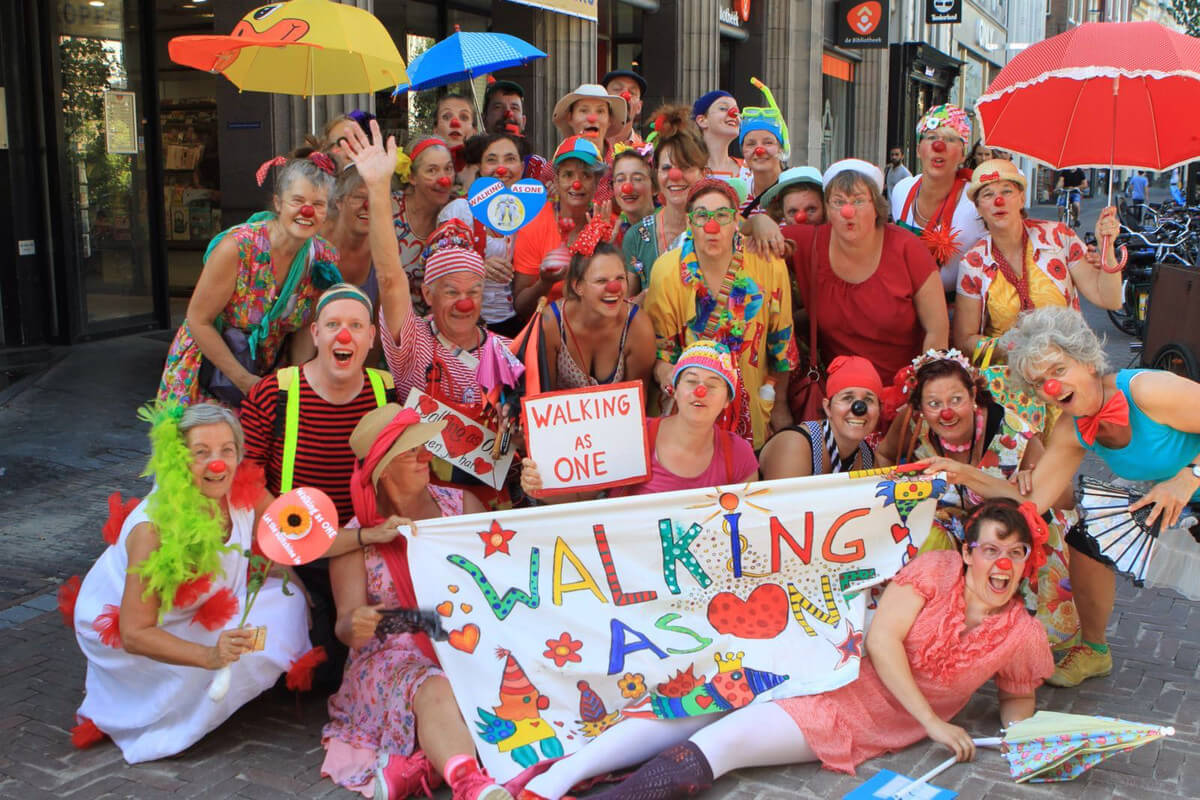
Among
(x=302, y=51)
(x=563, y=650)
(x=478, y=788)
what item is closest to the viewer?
(x=478, y=788)

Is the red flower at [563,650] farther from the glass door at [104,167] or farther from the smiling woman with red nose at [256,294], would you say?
the glass door at [104,167]

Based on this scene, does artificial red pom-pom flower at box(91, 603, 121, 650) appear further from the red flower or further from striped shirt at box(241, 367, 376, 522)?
the red flower

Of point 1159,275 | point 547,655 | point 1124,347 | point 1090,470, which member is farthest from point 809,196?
point 1124,347

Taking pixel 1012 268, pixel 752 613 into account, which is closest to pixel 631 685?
pixel 752 613

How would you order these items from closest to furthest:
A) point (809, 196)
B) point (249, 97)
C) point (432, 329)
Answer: point (432, 329)
point (809, 196)
point (249, 97)

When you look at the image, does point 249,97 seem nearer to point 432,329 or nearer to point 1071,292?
point 432,329

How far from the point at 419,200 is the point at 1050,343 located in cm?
298

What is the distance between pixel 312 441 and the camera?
13.9 ft

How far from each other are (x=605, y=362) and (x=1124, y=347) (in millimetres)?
10200

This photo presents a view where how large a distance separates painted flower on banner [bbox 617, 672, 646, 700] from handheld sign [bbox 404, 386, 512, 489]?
3.56 ft

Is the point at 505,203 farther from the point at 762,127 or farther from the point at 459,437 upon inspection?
the point at 762,127

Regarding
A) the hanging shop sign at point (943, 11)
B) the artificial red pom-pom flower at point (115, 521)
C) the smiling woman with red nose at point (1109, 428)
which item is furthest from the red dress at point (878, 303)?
the hanging shop sign at point (943, 11)

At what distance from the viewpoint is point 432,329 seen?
4730 millimetres

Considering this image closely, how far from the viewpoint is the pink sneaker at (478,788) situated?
11.3 feet
